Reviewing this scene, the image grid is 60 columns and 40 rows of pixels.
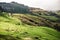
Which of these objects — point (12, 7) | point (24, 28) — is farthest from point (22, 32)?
point (12, 7)

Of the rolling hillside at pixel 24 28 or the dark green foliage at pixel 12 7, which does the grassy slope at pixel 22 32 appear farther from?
the dark green foliage at pixel 12 7

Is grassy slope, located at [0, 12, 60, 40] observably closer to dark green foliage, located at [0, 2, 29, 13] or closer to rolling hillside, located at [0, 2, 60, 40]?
rolling hillside, located at [0, 2, 60, 40]

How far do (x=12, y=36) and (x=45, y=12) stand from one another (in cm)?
2012

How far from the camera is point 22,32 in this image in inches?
1178

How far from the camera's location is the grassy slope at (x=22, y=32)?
2784cm

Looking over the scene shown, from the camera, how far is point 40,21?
38.0 m

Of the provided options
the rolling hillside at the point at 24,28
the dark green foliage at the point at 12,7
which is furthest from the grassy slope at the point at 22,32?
the dark green foliage at the point at 12,7

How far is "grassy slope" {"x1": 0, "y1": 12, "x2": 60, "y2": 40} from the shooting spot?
2784cm

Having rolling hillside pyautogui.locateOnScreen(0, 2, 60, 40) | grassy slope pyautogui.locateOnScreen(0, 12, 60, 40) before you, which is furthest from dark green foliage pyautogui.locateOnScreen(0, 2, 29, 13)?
grassy slope pyautogui.locateOnScreen(0, 12, 60, 40)

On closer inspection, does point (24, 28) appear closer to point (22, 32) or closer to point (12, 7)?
point (22, 32)

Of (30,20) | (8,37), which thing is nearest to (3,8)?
(30,20)

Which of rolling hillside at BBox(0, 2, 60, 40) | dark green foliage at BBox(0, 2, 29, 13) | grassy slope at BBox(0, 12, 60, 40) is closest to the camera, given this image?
grassy slope at BBox(0, 12, 60, 40)

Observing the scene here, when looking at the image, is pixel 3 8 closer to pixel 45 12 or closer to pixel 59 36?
pixel 45 12

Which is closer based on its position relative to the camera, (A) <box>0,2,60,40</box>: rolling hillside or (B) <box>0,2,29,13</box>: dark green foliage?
(A) <box>0,2,60,40</box>: rolling hillside
